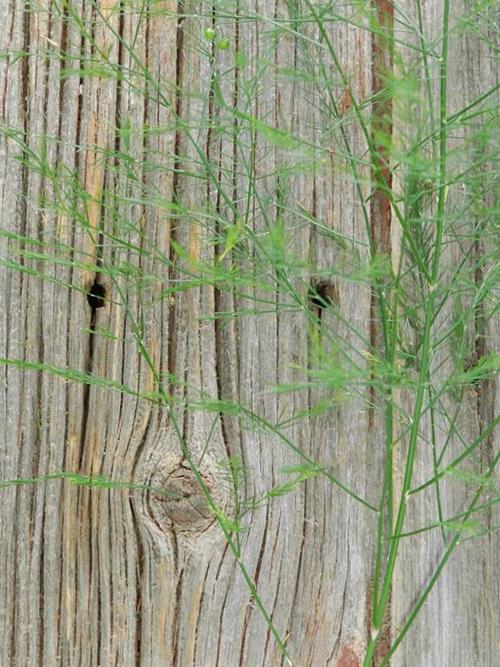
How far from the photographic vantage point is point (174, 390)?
118 centimetres

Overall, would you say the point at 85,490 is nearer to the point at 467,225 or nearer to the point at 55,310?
the point at 55,310

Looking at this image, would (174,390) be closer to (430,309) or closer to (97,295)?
(97,295)

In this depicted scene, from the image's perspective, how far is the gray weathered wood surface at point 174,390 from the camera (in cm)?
117

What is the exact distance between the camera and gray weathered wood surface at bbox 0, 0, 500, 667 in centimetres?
117

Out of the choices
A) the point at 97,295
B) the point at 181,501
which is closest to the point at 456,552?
the point at 181,501

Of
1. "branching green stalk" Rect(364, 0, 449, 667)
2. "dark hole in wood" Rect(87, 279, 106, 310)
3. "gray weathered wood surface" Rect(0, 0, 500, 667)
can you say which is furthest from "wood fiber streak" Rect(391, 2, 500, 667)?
A: "dark hole in wood" Rect(87, 279, 106, 310)

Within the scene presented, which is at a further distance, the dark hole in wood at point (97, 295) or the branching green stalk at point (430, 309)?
the dark hole in wood at point (97, 295)

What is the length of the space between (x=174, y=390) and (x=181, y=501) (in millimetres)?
130

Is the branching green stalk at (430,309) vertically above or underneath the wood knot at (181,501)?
above

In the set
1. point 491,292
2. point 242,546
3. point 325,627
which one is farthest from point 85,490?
point 491,292

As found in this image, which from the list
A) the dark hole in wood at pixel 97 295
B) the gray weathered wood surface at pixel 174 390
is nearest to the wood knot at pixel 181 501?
the gray weathered wood surface at pixel 174 390

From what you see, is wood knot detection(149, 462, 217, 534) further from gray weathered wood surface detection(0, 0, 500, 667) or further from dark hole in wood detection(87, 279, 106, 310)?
dark hole in wood detection(87, 279, 106, 310)

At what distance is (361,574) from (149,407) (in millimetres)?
323

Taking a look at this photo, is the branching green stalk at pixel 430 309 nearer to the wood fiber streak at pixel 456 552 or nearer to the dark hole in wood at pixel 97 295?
the wood fiber streak at pixel 456 552
